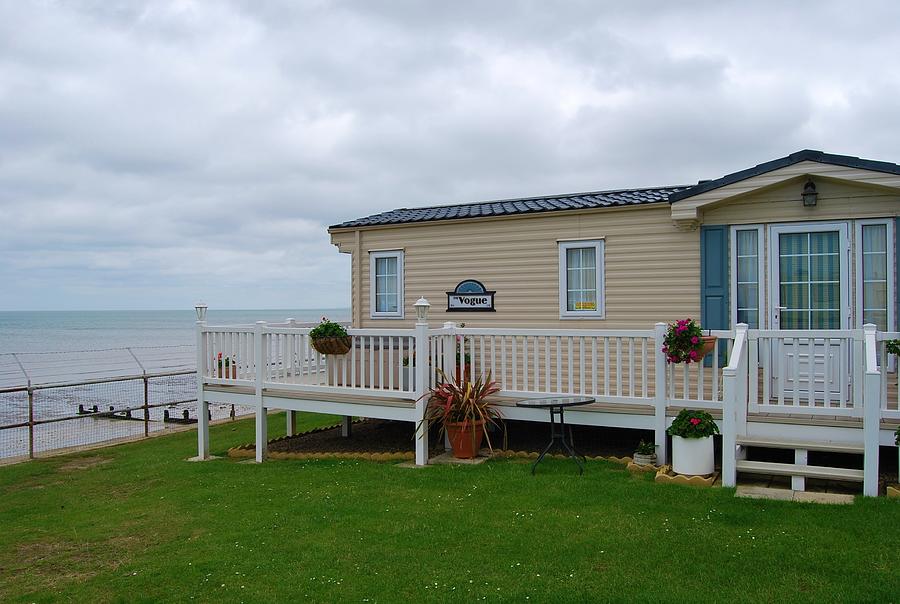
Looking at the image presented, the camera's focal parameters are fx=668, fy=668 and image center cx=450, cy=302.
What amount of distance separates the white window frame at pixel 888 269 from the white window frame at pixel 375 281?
5967 mm

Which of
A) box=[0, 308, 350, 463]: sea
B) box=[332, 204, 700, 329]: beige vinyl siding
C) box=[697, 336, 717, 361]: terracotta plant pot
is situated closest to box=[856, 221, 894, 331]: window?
box=[332, 204, 700, 329]: beige vinyl siding

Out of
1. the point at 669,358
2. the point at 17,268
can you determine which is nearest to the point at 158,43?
the point at 669,358

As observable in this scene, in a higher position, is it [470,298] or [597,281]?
[597,281]

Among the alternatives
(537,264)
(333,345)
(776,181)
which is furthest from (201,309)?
(776,181)

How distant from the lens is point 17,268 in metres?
52.9

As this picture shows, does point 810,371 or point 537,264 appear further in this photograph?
point 537,264

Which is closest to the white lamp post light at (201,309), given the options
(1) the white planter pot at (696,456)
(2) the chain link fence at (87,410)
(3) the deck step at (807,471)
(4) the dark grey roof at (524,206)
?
(4) the dark grey roof at (524,206)

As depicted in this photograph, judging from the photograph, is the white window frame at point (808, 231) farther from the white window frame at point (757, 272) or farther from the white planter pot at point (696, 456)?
the white planter pot at point (696, 456)

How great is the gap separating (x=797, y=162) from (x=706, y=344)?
241 cm

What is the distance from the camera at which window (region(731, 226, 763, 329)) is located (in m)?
7.70

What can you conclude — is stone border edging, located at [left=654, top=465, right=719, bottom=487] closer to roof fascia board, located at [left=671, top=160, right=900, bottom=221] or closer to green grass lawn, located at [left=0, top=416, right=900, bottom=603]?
green grass lawn, located at [left=0, top=416, right=900, bottom=603]

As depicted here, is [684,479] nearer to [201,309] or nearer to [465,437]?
[465,437]

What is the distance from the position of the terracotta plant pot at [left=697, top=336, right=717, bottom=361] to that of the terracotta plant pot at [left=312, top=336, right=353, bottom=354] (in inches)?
166

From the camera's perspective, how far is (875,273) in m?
7.14
